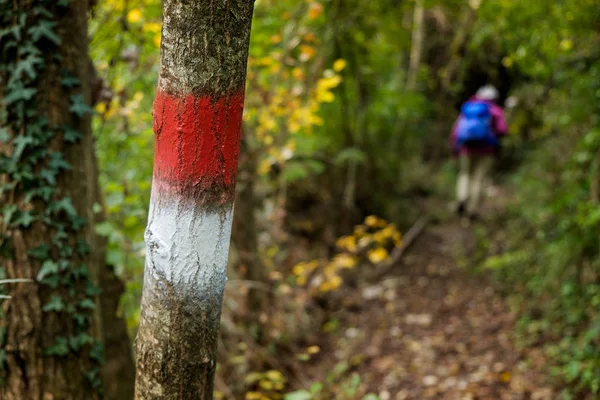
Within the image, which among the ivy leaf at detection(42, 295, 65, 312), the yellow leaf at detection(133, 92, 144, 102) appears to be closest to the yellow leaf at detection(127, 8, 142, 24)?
the yellow leaf at detection(133, 92, 144, 102)

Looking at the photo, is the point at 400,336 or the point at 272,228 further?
the point at 272,228

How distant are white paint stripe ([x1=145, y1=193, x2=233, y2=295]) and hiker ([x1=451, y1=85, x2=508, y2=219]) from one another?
6.46 meters

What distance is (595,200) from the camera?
4.10m

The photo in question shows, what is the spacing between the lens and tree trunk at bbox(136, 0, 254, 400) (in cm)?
114

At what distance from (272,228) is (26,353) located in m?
3.69

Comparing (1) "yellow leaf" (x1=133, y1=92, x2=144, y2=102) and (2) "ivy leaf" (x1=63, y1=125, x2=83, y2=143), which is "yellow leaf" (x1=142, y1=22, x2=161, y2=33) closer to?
(1) "yellow leaf" (x1=133, y1=92, x2=144, y2=102)

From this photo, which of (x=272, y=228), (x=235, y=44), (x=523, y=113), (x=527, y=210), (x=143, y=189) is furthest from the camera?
(x=523, y=113)

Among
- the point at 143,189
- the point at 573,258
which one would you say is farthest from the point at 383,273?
the point at 143,189

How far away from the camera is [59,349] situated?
214 centimetres

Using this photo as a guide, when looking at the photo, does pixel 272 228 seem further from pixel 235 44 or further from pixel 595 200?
pixel 235 44

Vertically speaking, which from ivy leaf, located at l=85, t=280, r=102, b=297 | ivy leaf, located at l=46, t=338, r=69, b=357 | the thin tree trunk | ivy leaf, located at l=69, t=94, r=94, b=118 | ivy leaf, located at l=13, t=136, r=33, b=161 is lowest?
ivy leaf, located at l=46, t=338, r=69, b=357

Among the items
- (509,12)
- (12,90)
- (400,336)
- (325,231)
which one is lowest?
(400,336)

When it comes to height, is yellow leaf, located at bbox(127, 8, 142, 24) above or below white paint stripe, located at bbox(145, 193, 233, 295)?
above

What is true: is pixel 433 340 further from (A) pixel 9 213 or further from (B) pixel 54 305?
(A) pixel 9 213
